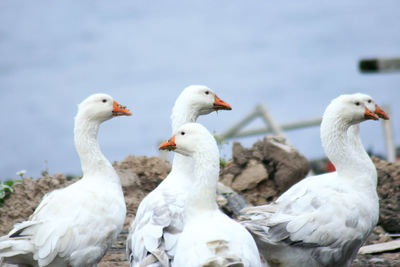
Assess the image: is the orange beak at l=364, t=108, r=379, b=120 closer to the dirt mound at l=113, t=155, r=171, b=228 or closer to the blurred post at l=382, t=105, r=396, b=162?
the dirt mound at l=113, t=155, r=171, b=228

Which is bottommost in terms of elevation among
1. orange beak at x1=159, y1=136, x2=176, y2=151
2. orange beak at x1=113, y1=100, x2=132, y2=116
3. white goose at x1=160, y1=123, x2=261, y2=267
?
white goose at x1=160, y1=123, x2=261, y2=267

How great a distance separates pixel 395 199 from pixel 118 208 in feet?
14.3

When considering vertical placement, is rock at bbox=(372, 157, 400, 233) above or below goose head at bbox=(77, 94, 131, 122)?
below

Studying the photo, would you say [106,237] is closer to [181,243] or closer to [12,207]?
[181,243]

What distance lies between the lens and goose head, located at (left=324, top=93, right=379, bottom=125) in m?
7.03

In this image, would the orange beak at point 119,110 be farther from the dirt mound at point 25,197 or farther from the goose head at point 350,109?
the dirt mound at point 25,197

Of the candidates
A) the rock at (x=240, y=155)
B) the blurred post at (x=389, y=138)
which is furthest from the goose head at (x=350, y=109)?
the blurred post at (x=389, y=138)

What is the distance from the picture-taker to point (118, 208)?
6.38 meters

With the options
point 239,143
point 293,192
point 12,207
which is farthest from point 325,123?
point 12,207

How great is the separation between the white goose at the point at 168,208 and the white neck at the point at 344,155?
3.87ft

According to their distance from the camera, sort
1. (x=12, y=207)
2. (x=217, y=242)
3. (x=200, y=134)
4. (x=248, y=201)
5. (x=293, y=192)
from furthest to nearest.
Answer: (x=248, y=201), (x=12, y=207), (x=293, y=192), (x=200, y=134), (x=217, y=242)

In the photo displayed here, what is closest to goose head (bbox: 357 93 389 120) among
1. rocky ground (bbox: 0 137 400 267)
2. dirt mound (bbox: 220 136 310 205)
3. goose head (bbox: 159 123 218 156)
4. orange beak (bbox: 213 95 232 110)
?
orange beak (bbox: 213 95 232 110)

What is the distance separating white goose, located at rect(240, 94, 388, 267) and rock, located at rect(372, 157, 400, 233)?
224cm

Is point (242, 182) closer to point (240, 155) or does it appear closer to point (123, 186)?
point (240, 155)
